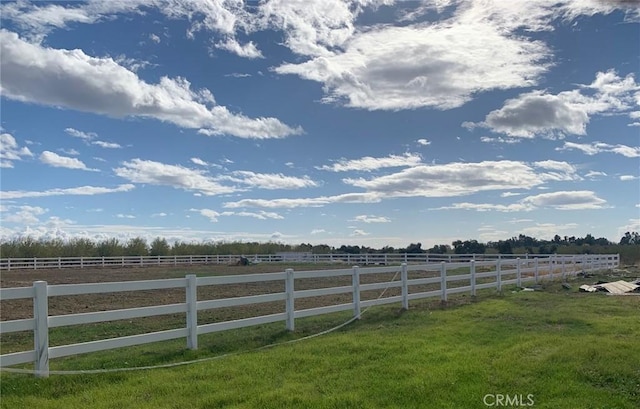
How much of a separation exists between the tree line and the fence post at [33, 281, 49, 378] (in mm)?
51520

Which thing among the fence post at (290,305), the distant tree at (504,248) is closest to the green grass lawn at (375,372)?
the fence post at (290,305)

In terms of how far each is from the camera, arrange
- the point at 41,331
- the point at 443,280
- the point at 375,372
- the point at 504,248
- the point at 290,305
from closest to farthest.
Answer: the point at 41,331, the point at 375,372, the point at 290,305, the point at 443,280, the point at 504,248

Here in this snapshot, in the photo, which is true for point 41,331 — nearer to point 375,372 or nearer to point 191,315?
point 191,315

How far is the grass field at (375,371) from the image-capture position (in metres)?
6.11

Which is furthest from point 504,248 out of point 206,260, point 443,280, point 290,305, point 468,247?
point 290,305

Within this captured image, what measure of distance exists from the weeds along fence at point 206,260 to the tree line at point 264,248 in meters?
9.01

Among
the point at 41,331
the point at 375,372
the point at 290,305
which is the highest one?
the point at 41,331

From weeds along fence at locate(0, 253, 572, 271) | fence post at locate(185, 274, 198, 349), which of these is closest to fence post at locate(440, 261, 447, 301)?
fence post at locate(185, 274, 198, 349)

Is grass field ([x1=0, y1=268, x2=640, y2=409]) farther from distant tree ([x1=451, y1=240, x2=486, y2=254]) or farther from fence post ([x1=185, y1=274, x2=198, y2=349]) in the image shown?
distant tree ([x1=451, y1=240, x2=486, y2=254])

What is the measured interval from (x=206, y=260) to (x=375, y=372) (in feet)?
179

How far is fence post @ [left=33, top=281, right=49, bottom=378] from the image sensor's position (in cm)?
695

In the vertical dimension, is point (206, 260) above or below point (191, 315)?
below

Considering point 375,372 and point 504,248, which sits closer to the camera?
point 375,372

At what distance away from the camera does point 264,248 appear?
7606 centimetres
